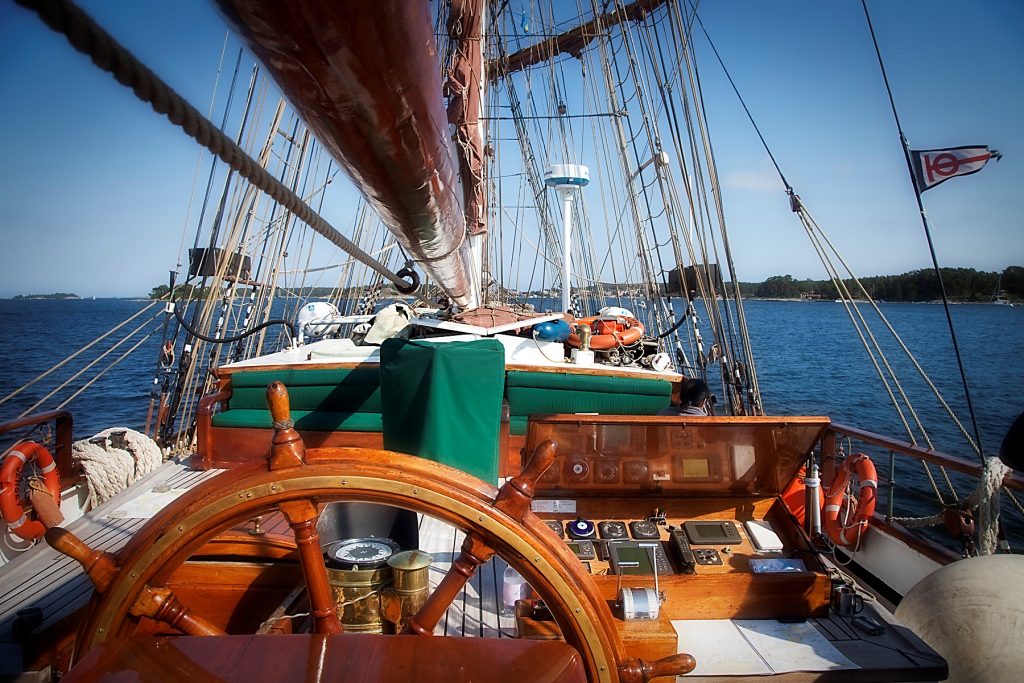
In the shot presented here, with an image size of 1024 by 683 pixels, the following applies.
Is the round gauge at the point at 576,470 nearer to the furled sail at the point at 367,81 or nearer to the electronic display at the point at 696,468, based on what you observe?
the electronic display at the point at 696,468

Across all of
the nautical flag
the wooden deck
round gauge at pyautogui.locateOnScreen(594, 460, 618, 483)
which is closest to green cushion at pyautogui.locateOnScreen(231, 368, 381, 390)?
the wooden deck

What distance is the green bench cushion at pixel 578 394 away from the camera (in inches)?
199

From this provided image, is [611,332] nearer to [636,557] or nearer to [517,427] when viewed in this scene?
[517,427]

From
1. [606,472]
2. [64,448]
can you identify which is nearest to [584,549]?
[606,472]

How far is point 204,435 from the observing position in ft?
16.8

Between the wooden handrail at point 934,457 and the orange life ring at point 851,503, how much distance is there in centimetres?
13

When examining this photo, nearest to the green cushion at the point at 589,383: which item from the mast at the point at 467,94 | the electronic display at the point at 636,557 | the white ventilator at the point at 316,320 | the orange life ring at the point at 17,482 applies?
the mast at the point at 467,94

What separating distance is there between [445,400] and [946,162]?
3757 millimetres

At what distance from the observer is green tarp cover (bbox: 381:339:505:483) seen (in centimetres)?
349

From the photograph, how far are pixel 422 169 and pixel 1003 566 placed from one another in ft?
9.00

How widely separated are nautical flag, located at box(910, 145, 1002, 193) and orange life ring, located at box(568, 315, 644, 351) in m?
2.92

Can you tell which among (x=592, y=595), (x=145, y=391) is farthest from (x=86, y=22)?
(x=145, y=391)

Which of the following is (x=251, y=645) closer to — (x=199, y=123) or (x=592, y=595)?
(x=592, y=595)

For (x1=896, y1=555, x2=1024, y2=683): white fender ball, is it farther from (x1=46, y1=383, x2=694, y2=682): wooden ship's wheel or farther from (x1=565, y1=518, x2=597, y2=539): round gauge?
(x1=46, y1=383, x2=694, y2=682): wooden ship's wheel
